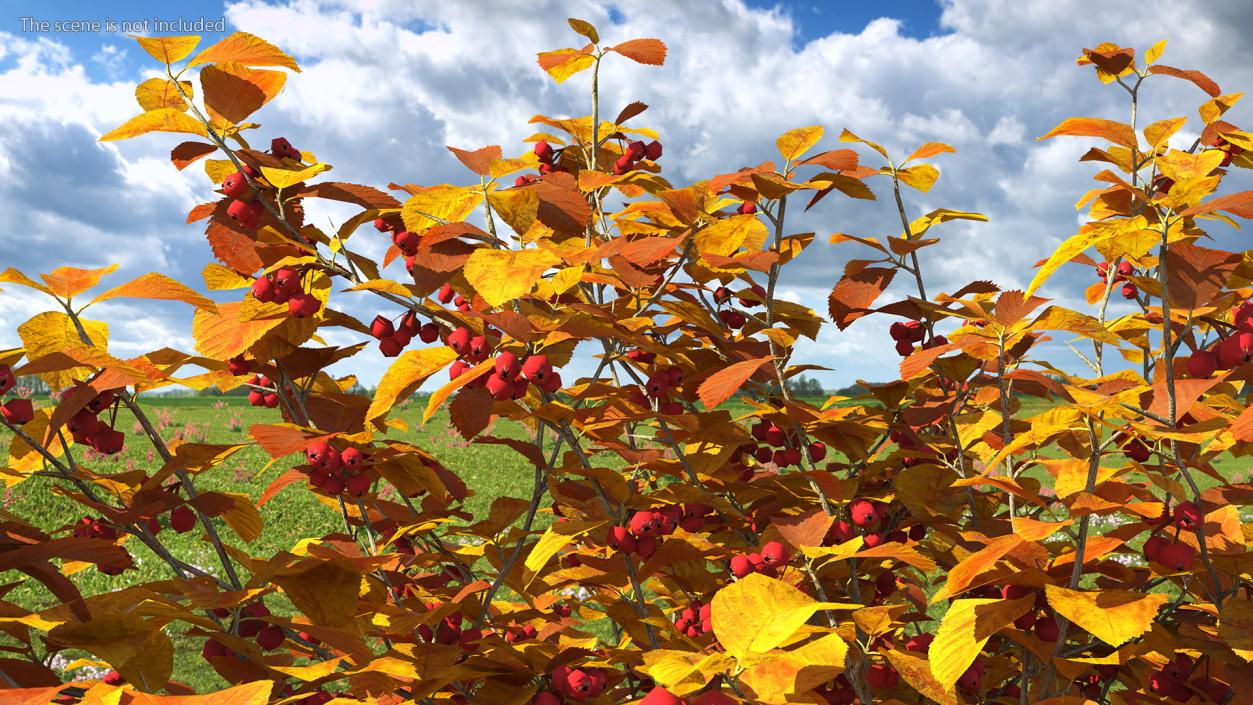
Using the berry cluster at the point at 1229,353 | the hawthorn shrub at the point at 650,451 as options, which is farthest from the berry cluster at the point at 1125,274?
the berry cluster at the point at 1229,353

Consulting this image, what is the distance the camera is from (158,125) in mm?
2018

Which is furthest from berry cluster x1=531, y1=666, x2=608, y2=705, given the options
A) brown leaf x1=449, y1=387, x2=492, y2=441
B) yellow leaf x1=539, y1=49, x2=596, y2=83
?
yellow leaf x1=539, y1=49, x2=596, y2=83

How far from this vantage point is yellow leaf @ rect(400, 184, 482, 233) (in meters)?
2.12

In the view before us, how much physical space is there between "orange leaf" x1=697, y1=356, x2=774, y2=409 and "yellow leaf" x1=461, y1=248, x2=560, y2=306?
434 millimetres

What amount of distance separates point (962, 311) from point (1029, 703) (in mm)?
1067

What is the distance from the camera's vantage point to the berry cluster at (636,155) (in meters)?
2.82

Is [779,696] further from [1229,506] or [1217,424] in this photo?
[1229,506]

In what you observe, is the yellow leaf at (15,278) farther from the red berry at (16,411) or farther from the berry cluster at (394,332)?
the berry cluster at (394,332)

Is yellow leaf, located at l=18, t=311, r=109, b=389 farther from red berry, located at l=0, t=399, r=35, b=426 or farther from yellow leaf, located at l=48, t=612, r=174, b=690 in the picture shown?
yellow leaf, located at l=48, t=612, r=174, b=690

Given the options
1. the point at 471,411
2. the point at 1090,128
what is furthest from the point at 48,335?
the point at 1090,128

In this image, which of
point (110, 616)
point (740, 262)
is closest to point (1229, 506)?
point (740, 262)

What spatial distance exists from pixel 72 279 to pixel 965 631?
7.06 ft

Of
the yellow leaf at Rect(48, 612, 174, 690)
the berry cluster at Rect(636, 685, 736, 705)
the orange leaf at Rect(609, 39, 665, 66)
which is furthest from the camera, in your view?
the orange leaf at Rect(609, 39, 665, 66)

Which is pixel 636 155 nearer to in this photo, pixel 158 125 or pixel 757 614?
pixel 158 125
